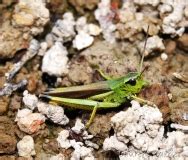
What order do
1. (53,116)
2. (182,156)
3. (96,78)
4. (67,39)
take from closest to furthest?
(182,156) < (53,116) < (96,78) < (67,39)

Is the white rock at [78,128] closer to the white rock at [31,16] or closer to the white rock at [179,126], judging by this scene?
the white rock at [179,126]

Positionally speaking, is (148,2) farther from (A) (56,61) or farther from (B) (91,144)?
(B) (91,144)

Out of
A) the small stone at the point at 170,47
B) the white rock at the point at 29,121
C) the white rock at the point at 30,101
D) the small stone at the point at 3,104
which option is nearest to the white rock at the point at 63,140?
the white rock at the point at 29,121

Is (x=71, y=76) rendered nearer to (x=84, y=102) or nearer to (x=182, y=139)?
(x=84, y=102)

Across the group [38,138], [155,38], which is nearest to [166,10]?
[155,38]

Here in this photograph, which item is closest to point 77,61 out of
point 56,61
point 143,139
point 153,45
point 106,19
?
point 56,61

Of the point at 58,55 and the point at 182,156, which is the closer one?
the point at 182,156
